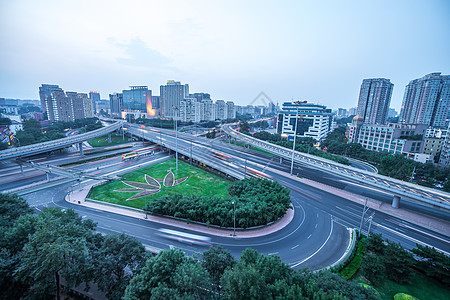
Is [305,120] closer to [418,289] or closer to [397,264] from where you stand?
[397,264]

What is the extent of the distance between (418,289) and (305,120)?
3943 inches

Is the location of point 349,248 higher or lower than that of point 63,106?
lower

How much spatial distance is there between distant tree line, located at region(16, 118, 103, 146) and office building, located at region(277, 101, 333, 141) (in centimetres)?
11063

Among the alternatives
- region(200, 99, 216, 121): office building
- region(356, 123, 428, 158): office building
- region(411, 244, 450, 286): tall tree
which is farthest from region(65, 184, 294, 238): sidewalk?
region(200, 99, 216, 121): office building

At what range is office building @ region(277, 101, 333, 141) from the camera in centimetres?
11031

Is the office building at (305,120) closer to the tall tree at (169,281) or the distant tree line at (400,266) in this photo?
the distant tree line at (400,266)

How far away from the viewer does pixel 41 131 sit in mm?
99438

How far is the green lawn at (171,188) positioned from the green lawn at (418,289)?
27.2m

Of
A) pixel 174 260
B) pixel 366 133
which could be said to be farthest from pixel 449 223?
pixel 366 133

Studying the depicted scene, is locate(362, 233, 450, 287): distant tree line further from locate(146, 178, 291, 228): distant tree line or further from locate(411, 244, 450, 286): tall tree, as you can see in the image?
locate(146, 178, 291, 228): distant tree line

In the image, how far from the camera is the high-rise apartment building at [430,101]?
378 feet

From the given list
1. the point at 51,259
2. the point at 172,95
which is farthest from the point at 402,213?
the point at 172,95

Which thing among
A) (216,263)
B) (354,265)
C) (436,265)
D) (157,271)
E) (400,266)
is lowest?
(354,265)

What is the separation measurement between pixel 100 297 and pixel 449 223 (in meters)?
54.2
